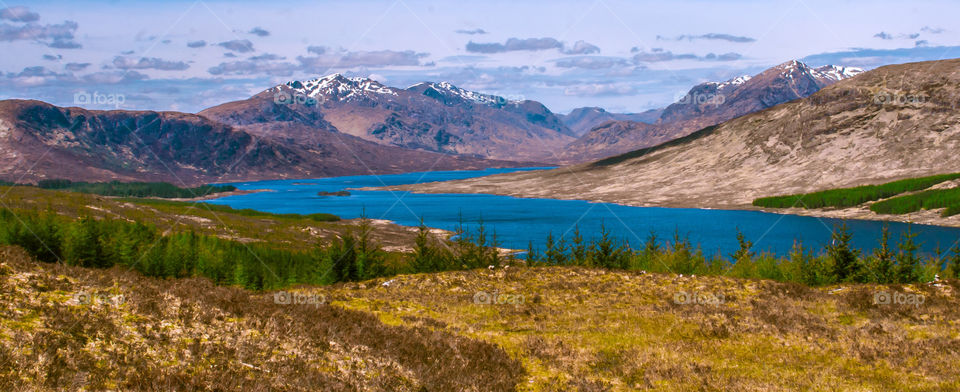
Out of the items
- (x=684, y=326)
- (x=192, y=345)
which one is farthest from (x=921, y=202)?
(x=192, y=345)

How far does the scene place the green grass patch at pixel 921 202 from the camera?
173750 millimetres

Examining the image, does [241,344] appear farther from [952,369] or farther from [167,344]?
[952,369]

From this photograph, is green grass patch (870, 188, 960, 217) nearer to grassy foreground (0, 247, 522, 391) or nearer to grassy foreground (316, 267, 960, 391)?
grassy foreground (316, 267, 960, 391)

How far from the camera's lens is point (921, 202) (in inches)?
7190

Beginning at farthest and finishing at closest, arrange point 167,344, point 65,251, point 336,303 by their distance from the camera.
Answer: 1. point 65,251
2. point 336,303
3. point 167,344

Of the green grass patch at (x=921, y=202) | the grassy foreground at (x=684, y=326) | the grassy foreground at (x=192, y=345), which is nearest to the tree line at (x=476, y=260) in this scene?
the grassy foreground at (x=684, y=326)

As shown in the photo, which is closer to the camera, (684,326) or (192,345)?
(192,345)

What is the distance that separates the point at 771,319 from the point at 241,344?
20.0 meters

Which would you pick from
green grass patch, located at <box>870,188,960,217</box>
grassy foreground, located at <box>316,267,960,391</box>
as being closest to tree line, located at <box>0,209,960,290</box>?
grassy foreground, located at <box>316,267,960,391</box>

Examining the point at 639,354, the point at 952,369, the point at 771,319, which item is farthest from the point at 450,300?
the point at 952,369

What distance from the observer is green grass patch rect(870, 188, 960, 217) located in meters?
174

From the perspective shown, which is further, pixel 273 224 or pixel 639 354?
pixel 273 224

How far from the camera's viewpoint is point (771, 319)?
→ 2352cm

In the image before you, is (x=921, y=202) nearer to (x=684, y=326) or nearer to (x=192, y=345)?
(x=684, y=326)
